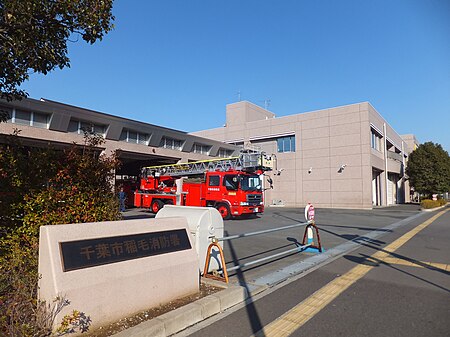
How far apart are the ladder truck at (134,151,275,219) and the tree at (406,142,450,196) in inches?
1297

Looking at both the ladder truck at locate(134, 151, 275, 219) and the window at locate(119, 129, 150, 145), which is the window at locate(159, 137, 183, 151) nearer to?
the window at locate(119, 129, 150, 145)

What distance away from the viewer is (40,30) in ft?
14.0

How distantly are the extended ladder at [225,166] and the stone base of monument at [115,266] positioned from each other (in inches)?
526

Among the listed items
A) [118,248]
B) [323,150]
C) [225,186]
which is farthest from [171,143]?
[118,248]

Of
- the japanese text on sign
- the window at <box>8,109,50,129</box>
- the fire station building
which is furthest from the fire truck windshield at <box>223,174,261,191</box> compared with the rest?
the japanese text on sign

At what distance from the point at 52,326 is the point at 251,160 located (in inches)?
605

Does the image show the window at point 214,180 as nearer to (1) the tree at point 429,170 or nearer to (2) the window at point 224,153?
(2) the window at point 224,153

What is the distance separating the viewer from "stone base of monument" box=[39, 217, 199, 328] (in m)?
3.33

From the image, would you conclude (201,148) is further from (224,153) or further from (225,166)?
(225,166)

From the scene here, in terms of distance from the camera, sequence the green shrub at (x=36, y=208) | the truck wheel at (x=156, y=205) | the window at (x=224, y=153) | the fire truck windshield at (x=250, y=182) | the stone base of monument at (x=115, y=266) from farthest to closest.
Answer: the window at (x=224, y=153)
the truck wheel at (x=156, y=205)
the fire truck windshield at (x=250, y=182)
the stone base of monument at (x=115, y=266)
the green shrub at (x=36, y=208)

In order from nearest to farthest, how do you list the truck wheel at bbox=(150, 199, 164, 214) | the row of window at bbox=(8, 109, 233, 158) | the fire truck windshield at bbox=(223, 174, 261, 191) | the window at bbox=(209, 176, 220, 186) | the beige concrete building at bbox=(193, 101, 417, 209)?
the row of window at bbox=(8, 109, 233, 158), the fire truck windshield at bbox=(223, 174, 261, 191), the window at bbox=(209, 176, 220, 186), the truck wheel at bbox=(150, 199, 164, 214), the beige concrete building at bbox=(193, 101, 417, 209)

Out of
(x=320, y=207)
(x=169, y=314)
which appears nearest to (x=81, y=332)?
(x=169, y=314)

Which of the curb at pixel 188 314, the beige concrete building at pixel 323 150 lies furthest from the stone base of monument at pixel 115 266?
the beige concrete building at pixel 323 150

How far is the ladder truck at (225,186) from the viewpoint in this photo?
698 inches
